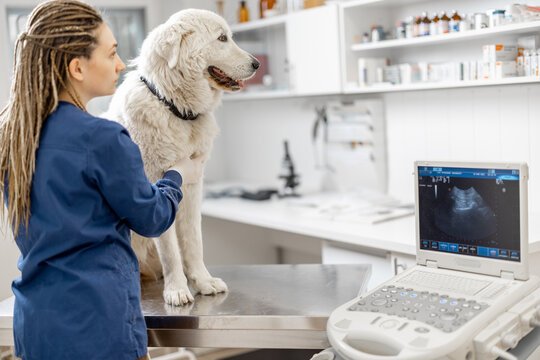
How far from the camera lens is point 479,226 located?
1.48 m

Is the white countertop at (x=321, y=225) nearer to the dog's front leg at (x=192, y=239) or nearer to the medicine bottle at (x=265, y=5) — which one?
the dog's front leg at (x=192, y=239)

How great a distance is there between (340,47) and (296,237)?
1194 millimetres

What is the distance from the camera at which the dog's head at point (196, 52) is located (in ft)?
5.63

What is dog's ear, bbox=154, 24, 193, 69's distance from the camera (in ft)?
5.58

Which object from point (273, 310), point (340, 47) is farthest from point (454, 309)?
point (340, 47)

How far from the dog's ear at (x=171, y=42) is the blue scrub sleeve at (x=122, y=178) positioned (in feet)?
1.52

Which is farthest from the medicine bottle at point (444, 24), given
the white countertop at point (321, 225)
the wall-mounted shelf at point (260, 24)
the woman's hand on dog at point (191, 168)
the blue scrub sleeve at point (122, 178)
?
the blue scrub sleeve at point (122, 178)

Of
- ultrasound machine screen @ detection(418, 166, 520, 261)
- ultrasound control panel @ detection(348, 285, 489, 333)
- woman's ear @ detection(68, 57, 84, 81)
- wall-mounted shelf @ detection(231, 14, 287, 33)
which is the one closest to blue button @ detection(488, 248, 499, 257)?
ultrasound machine screen @ detection(418, 166, 520, 261)

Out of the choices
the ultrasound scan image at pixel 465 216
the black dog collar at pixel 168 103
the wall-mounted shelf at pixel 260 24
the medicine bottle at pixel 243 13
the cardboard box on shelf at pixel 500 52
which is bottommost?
the ultrasound scan image at pixel 465 216

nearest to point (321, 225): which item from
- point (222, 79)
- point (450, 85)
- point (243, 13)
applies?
point (450, 85)

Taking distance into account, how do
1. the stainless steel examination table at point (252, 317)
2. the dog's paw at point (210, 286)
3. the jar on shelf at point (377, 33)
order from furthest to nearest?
the jar on shelf at point (377, 33) < the dog's paw at point (210, 286) < the stainless steel examination table at point (252, 317)

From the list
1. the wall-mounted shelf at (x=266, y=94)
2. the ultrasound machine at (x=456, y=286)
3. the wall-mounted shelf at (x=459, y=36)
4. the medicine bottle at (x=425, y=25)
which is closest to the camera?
the ultrasound machine at (x=456, y=286)

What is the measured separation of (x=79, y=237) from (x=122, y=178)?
156 mm

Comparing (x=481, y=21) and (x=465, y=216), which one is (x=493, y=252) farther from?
(x=481, y=21)
